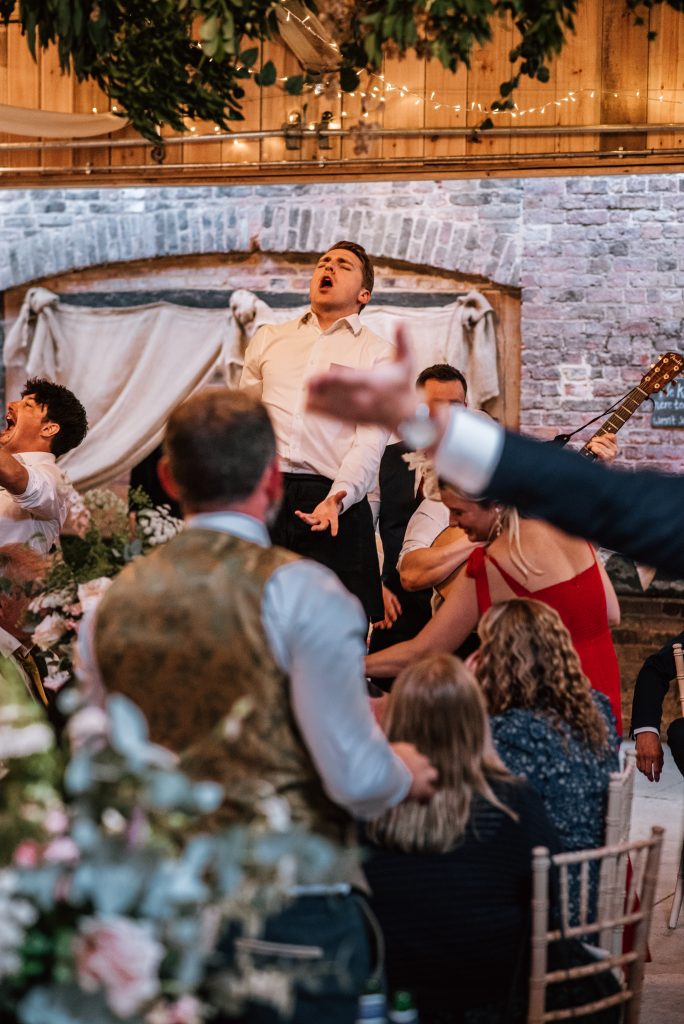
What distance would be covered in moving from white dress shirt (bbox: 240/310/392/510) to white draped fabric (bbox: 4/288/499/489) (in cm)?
270

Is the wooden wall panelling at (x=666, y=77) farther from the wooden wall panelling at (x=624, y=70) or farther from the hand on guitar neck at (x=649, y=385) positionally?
the hand on guitar neck at (x=649, y=385)

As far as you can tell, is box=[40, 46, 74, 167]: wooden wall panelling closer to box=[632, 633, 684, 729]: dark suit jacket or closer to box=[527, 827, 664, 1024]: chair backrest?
box=[632, 633, 684, 729]: dark suit jacket

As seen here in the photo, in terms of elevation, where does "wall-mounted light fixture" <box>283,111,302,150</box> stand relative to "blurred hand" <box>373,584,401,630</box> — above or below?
above

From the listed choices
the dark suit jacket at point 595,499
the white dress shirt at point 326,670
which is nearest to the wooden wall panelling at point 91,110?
the white dress shirt at point 326,670

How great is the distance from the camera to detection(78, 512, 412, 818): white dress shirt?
5.52ft

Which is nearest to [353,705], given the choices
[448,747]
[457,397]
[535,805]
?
[448,747]

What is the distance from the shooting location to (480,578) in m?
3.21

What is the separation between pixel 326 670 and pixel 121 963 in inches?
23.7

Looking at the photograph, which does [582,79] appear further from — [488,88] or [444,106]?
[444,106]

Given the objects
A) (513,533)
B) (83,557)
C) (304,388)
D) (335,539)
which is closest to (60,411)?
(304,388)

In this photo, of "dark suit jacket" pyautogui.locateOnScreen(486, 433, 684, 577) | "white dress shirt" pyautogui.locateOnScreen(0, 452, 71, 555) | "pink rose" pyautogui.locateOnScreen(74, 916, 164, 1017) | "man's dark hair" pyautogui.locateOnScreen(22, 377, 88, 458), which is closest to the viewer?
"pink rose" pyautogui.locateOnScreen(74, 916, 164, 1017)

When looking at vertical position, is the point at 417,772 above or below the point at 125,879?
below

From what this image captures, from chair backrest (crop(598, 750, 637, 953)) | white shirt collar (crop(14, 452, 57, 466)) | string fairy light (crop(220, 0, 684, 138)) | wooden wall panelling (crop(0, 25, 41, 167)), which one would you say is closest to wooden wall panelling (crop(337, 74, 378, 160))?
string fairy light (crop(220, 0, 684, 138))

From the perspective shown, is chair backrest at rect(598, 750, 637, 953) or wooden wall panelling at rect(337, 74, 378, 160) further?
wooden wall panelling at rect(337, 74, 378, 160)
